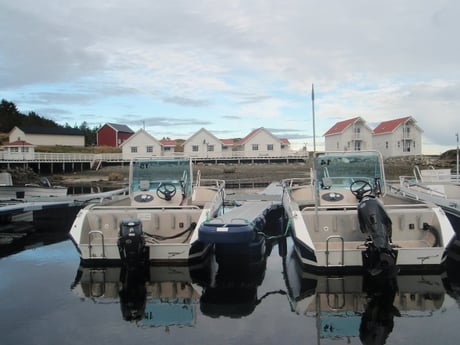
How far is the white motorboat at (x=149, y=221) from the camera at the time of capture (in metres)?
→ 8.83

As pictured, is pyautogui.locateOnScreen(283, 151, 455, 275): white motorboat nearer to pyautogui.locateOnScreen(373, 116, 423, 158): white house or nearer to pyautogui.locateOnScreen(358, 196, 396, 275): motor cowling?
pyautogui.locateOnScreen(358, 196, 396, 275): motor cowling

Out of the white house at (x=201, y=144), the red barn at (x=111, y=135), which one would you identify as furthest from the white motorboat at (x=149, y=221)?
the red barn at (x=111, y=135)

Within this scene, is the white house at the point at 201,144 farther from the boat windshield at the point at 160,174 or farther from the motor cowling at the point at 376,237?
the motor cowling at the point at 376,237

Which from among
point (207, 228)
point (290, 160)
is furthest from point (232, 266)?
point (290, 160)

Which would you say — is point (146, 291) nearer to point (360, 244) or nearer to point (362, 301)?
point (362, 301)

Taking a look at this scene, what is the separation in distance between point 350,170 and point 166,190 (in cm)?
478

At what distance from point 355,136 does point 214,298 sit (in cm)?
6539

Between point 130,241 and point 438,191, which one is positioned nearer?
point 130,241

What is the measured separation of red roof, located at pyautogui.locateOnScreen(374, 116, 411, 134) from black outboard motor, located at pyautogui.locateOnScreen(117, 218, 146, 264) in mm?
67306

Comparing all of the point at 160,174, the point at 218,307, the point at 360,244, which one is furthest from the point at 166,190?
the point at 360,244

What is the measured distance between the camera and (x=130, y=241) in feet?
27.8

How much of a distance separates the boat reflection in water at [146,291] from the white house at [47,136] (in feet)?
247

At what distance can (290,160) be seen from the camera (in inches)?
2815

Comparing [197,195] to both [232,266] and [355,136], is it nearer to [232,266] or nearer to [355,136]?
[232,266]
